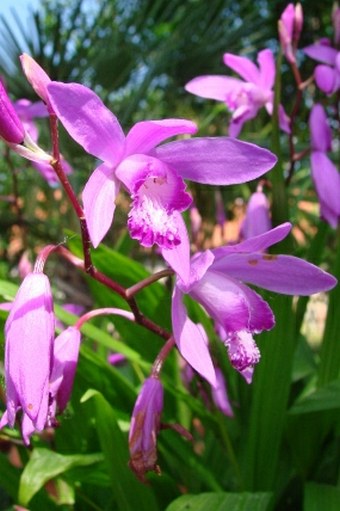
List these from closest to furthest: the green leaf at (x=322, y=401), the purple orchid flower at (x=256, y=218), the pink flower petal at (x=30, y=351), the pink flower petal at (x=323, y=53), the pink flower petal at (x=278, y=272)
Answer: the pink flower petal at (x=30, y=351) → the pink flower petal at (x=278, y=272) → the green leaf at (x=322, y=401) → the purple orchid flower at (x=256, y=218) → the pink flower petal at (x=323, y=53)

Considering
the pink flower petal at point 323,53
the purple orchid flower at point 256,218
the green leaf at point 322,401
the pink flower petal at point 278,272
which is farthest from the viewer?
the pink flower petal at point 323,53

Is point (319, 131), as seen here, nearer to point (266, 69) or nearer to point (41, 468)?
point (266, 69)

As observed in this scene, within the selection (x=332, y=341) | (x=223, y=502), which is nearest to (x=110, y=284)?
(x=223, y=502)

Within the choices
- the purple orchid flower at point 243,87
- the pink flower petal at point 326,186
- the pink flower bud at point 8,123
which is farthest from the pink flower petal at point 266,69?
the pink flower bud at point 8,123

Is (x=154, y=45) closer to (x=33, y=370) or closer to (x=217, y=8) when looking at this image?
(x=217, y=8)

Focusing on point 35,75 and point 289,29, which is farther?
point 289,29

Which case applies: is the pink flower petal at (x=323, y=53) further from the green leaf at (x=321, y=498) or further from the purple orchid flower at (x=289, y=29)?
the green leaf at (x=321, y=498)
